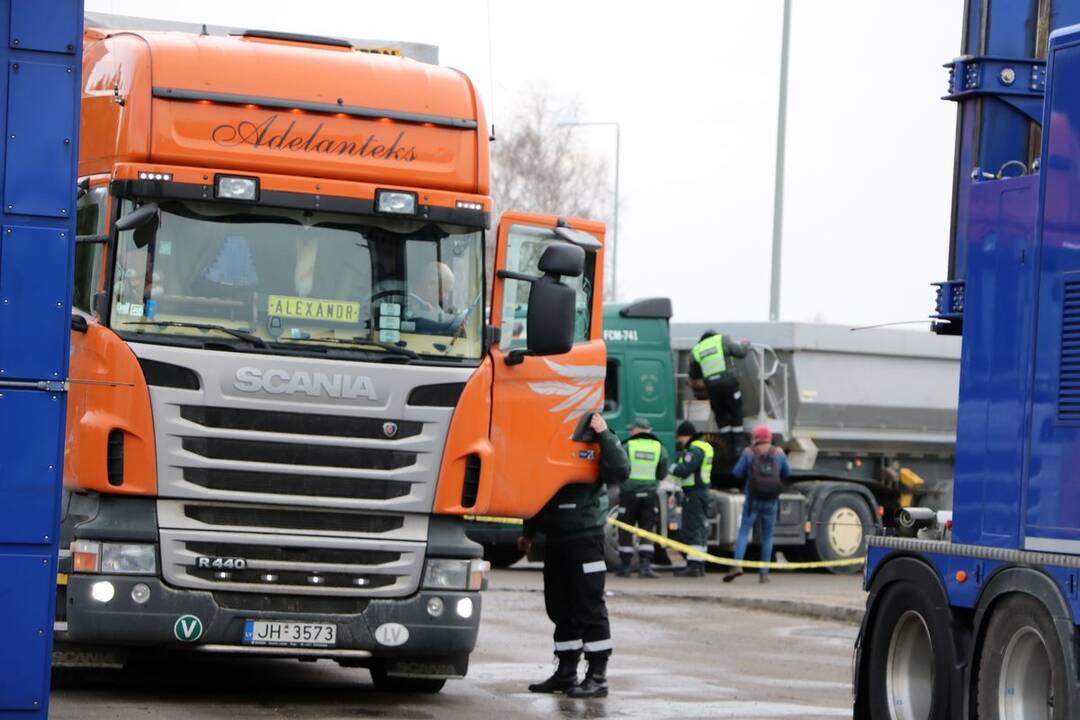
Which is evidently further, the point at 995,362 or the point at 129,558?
the point at 129,558

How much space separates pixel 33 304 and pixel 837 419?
59.0ft

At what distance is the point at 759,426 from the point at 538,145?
150ft

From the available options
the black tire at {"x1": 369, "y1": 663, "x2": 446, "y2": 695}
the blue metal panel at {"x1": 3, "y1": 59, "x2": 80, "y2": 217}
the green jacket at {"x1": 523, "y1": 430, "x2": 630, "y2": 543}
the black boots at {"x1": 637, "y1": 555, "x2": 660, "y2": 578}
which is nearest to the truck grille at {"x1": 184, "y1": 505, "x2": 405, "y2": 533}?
the black tire at {"x1": 369, "y1": 663, "x2": 446, "y2": 695}

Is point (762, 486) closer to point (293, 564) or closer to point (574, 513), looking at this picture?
point (574, 513)

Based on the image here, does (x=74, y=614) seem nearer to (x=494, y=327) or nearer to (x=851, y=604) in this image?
(x=494, y=327)

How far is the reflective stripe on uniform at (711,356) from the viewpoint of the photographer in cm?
2336

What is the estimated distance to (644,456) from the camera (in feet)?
70.2

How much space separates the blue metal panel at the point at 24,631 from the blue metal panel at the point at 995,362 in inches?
164

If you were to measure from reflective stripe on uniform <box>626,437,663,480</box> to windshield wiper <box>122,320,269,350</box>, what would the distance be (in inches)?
433

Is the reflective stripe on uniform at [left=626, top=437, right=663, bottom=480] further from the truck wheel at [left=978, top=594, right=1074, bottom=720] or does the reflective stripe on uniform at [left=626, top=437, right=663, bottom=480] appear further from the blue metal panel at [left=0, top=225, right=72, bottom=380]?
the blue metal panel at [left=0, top=225, right=72, bottom=380]

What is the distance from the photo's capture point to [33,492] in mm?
7664

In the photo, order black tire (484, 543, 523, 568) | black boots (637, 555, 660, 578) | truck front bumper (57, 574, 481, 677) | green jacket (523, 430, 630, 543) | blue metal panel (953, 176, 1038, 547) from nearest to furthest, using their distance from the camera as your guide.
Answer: blue metal panel (953, 176, 1038, 547)
truck front bumper (57, 574, 481, 677)
green jacket (523, 430, 630, 543)
black boots (637, 555, 660, 578)
black tire (484, 543, 523, 568)

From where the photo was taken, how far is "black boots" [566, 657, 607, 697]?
1176 cm

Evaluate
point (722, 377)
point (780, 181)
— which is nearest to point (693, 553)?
point (722, 377)
